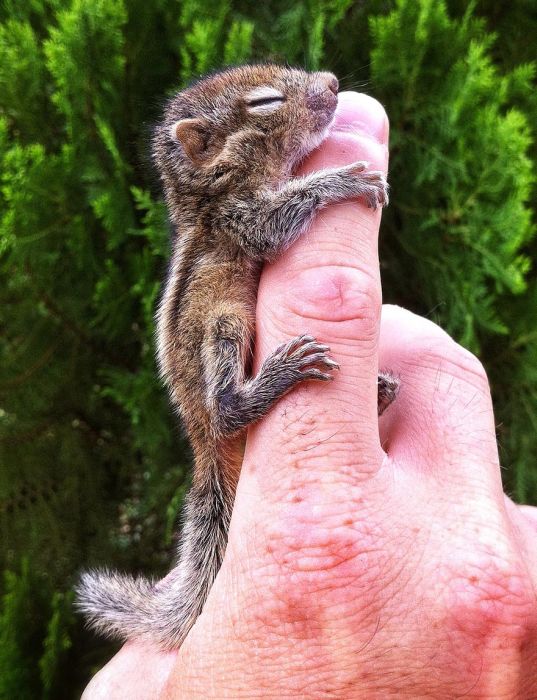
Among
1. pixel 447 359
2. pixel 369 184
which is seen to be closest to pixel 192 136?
pixel 369 184

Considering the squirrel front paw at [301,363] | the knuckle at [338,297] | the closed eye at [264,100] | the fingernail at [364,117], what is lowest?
the squirrel front paw at [301,363]

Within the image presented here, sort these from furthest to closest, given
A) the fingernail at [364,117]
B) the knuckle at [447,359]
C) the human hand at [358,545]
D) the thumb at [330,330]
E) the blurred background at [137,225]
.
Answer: the blurred background at [137,225] → the fingernail at [364,117] → the knuckle at [447,359] → the thumb at [330,330] → the human hand at [358,545]

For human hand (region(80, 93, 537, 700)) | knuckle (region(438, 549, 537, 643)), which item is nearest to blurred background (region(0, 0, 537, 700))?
human hand (region(80, 93, 537, 700))

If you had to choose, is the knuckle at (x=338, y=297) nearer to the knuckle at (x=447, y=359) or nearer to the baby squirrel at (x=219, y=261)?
the baby squirrel at (x=219, y=261)

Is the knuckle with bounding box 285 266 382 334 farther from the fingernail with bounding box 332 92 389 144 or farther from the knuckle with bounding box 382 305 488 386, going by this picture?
the fingernail with bounding box 332 92 389 144

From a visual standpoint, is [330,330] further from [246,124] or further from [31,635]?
[31,635]

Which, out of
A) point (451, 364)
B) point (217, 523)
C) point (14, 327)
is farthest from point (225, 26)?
point (217, 523)

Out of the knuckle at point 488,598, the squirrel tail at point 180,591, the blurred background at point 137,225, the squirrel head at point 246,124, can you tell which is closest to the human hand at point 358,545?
the knuckle at point 488,598

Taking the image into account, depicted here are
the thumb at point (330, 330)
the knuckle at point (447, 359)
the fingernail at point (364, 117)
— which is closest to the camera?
the thumb at point (330, 330)
